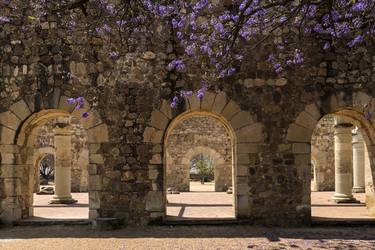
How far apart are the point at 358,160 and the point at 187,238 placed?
36.7 feet

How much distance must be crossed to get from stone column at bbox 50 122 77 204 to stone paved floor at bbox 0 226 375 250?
501 cm

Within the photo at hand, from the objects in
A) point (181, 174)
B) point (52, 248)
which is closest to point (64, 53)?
point (52, 248)

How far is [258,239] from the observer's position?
6.68m

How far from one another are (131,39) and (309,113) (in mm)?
3707

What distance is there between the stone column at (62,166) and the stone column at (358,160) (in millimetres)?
10257

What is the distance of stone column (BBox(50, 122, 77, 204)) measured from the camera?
42.0 ft

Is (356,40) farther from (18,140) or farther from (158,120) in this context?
(18,140)

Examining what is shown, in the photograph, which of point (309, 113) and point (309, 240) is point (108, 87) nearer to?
point (309, 113)

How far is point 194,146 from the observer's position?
19328 mm

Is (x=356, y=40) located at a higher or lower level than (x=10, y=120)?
higher

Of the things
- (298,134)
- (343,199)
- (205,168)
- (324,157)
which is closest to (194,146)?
(324,157)

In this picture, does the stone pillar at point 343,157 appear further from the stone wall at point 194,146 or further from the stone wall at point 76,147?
the stone wall at point 76,147

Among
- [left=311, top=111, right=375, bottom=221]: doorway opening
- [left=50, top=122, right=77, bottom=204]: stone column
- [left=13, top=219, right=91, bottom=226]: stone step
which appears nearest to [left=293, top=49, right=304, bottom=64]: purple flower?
[left=311, top=111, right=375, bottom=221]: doorway opening

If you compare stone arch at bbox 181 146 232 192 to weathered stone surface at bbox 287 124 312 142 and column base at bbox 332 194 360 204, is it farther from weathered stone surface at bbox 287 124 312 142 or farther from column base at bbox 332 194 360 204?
Answer: weathered stone surface at bbox 287 124 312 142
